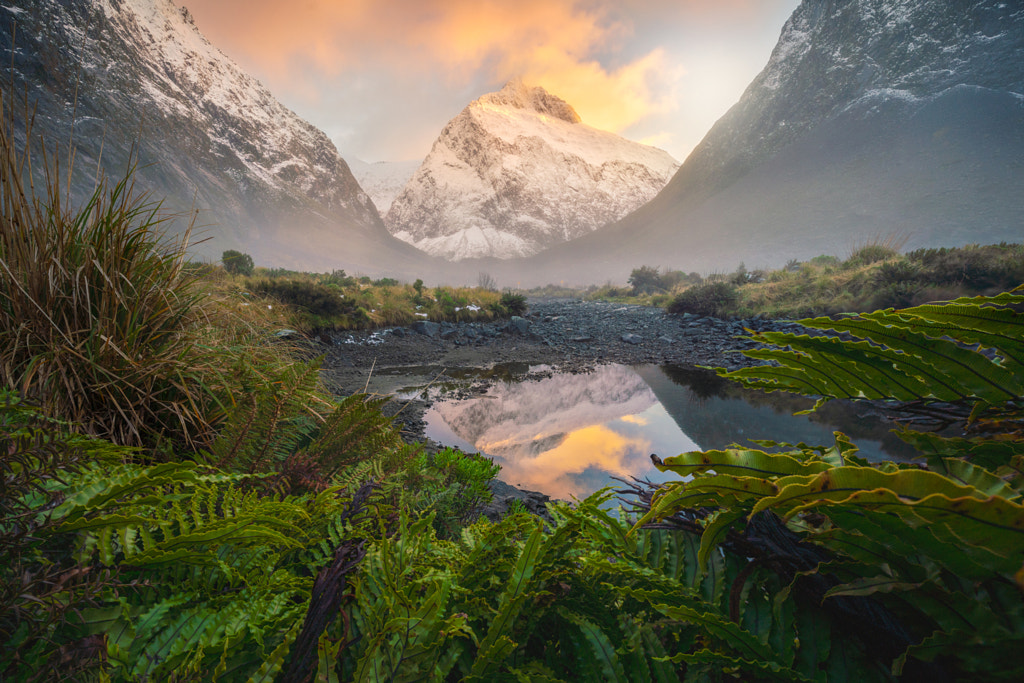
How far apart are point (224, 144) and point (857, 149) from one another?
12148 cm

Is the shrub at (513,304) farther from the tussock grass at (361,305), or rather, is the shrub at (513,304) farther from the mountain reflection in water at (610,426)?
the mountain reflection in water at (610,426)

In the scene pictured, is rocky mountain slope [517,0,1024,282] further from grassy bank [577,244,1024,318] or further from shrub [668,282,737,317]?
shrub [668,282,737,317]

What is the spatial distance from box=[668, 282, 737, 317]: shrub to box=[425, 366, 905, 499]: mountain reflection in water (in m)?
8.96

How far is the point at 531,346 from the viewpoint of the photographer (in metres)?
11.4

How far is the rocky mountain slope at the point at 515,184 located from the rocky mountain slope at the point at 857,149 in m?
42.2

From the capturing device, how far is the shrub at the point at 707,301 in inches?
603

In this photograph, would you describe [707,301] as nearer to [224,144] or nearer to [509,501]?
[509,501]

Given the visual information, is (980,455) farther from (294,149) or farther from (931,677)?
(294,149)

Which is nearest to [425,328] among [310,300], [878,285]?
[310,300]

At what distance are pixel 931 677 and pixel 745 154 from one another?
303 ft

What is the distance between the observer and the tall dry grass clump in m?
1.37

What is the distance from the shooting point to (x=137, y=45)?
244 ft

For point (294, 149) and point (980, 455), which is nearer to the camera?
point (980, 455)

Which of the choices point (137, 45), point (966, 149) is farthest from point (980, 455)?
point (137, 45)
